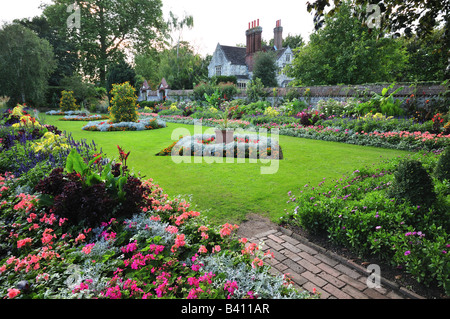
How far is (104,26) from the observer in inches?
1334

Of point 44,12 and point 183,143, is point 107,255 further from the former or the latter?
point 44,12

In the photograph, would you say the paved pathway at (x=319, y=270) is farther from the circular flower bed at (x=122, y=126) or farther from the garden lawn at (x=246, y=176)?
the circular flower bed at (x=122, y=126)

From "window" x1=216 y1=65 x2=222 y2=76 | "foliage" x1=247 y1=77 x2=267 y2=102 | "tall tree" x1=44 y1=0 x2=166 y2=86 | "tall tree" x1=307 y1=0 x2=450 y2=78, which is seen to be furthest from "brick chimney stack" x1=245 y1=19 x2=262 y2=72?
"tall tree" x1=307 y1=0 x2=450 y2=78

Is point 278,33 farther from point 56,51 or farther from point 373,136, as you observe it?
point 373,136

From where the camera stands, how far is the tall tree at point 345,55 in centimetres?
2102

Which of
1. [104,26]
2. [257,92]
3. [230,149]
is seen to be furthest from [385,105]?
[104,26]

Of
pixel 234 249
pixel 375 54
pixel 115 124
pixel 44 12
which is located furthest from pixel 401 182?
pixel 44 12

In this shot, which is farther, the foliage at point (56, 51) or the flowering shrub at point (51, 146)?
the foliage at point (56, 51)

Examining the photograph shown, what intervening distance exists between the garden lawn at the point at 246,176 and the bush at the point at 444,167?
178cm

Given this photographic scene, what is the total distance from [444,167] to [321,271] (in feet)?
11.0

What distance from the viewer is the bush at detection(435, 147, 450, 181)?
13.9ft

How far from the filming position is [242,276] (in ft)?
7.22

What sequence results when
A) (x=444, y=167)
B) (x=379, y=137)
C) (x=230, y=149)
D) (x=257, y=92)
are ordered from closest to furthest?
(x=444, y=167) < (x=230, y=149) < (x=379, y=137) < (x=257, y=92)

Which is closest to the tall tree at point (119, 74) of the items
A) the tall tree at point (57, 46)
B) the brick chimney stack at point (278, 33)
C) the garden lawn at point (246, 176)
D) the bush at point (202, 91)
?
the tall tree at point (57, 46)
